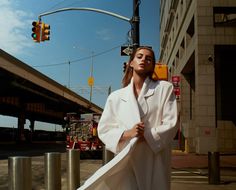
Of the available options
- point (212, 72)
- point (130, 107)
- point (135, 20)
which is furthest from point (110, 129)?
point (212, 72)

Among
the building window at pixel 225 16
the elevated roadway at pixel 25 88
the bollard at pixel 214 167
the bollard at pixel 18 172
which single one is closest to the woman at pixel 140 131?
the bollard at pixel 18 172

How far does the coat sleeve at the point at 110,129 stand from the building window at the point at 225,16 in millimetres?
25856

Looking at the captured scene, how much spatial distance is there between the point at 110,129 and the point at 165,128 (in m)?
0.44

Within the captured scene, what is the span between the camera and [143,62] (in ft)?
10.9

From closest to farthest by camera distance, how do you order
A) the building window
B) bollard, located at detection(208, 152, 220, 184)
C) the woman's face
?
1. the woman's face
2. bollard, located at detection(208, 152, 220, 184)
3. the building window

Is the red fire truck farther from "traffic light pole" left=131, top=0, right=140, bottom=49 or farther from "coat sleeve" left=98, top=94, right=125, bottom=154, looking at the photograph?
"coat sleeve" left=98, top=94, right=125, bottom=154

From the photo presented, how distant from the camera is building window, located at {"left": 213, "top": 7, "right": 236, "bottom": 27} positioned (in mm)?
28000

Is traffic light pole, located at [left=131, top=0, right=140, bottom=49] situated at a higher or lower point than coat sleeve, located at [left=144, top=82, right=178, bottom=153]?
higher

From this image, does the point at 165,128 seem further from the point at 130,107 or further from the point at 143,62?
the point at 143,62

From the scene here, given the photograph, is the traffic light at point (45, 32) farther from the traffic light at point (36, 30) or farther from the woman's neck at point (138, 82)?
the woman's neck at point (138, 82)

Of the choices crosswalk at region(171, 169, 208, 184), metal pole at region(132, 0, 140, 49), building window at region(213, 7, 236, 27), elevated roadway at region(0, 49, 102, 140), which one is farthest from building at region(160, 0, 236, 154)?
elevated roadway at region(0, 49, 102, 140)

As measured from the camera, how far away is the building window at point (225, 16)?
2800cm

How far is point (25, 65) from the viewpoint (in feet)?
133

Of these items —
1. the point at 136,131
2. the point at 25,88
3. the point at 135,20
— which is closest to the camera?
the point at 136,131
